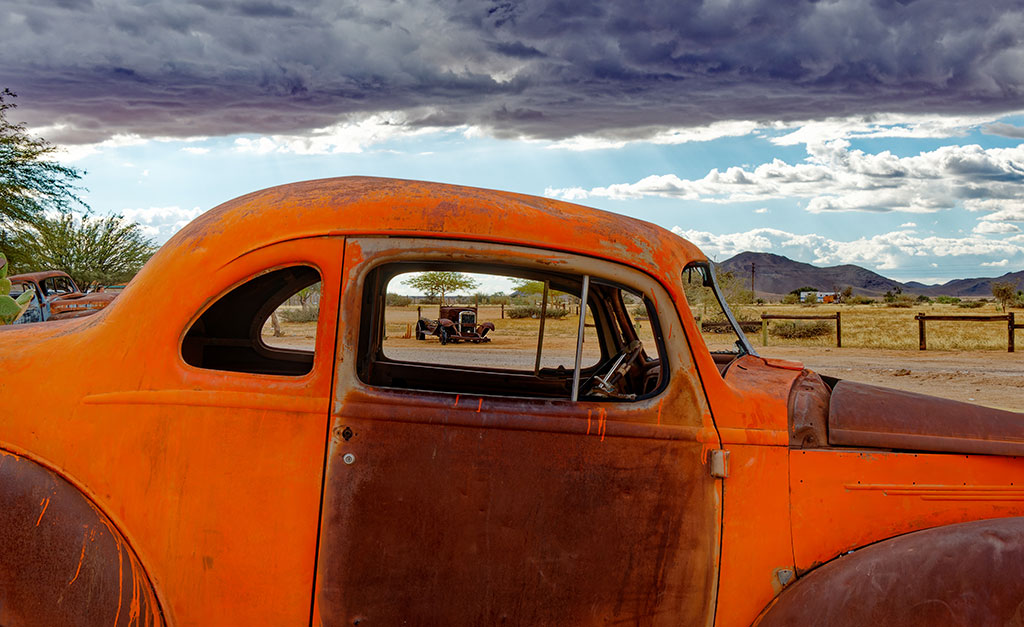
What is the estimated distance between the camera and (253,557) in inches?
98.0

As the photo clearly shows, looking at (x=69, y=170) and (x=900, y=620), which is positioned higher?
(x=69, y=170)

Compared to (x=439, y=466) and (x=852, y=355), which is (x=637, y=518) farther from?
(x=852, y=355)

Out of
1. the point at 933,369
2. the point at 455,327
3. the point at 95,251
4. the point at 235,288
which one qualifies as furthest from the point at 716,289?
the point at 95,251

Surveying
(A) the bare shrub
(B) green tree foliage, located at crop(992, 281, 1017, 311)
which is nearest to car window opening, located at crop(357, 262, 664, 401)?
(A) the bare shrub

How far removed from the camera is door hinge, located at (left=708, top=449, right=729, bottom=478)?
2.59 meters

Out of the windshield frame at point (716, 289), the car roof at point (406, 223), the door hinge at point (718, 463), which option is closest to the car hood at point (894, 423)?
the door hinge at point (718, 463)

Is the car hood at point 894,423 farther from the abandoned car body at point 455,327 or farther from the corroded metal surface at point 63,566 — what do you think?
the corroded metal surface at point 63,566

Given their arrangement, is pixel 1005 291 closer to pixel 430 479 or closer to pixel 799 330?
pixel 799 330

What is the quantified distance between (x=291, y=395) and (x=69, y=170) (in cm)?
3260

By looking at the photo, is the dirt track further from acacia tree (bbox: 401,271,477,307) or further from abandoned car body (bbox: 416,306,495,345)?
acacia tree (bbox: 401,271,477,307)

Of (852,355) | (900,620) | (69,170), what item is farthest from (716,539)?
(69,170)

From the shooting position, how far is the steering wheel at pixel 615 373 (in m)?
2.86

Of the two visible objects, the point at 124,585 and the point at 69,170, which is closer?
the point at 124,585

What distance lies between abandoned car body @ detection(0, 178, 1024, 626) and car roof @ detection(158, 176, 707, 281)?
0.01m
